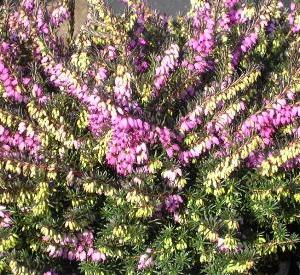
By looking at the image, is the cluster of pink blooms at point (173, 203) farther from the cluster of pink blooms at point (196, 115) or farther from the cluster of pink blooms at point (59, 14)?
the cluster of pink blooms at point (59, 14)

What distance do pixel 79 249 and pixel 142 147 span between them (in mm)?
1024

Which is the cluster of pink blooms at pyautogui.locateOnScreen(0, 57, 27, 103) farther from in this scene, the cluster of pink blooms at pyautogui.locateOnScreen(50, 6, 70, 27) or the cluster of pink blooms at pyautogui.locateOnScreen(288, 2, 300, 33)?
the cluster of pink blooms at pyautogui.locateOnScreen(288, 2, 300, 33)

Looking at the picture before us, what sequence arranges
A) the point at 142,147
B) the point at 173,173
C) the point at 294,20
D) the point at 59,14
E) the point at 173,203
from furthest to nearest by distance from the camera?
the point at 59,14 → the point at 294,20 → the point at 173,203 → the point at 173,173 → the point at 142,147

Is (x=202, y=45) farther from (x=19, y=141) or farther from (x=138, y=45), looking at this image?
(x=19, y=141)

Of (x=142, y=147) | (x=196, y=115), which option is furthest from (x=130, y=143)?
(x=196, y=115)

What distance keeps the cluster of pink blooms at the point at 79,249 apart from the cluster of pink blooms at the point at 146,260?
11.5 inches

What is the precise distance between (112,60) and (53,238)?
1379 millimetres

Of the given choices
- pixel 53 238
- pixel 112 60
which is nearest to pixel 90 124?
pixel 112 60

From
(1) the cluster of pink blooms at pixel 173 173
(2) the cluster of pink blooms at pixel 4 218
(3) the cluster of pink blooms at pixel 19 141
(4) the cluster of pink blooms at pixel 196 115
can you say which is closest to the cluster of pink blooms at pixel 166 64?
(4) the cluster of pink blooms at pixel 196 115

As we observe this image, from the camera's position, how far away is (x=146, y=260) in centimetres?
409

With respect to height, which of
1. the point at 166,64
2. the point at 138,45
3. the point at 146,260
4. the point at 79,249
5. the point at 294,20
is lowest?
the point at 146,260

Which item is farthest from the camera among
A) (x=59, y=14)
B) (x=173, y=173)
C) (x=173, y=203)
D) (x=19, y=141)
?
(x=59, y=14)

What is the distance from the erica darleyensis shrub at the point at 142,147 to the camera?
3670mm

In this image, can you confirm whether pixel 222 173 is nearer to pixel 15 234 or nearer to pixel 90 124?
pixel 90 124
